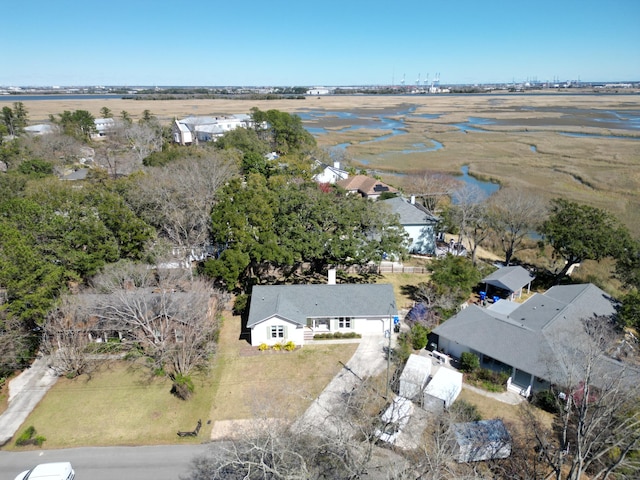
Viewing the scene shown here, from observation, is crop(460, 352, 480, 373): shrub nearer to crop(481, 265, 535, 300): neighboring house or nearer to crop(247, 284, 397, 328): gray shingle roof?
crop(247, 284, 397, 328): gray shingle roof

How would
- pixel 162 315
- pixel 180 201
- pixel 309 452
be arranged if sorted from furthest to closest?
pixel 180 201 → pixel 162 315 → pixel 309 452

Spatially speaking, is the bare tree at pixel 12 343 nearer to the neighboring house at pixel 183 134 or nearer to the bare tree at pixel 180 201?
the bare tree at pixel 180 201

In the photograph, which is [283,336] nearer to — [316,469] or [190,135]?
[316,469]

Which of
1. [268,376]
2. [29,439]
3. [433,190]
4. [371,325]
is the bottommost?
[268,376]

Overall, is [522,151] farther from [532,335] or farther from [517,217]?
[532,335]

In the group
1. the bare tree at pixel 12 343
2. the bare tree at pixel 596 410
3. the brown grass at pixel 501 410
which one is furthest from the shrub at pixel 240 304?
the bare tree at pixel 596 410

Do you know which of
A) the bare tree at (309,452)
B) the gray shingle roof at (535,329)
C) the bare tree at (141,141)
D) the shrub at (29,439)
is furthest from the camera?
the bare tree at (141,141)

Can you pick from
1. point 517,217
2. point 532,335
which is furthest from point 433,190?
point 532,335
